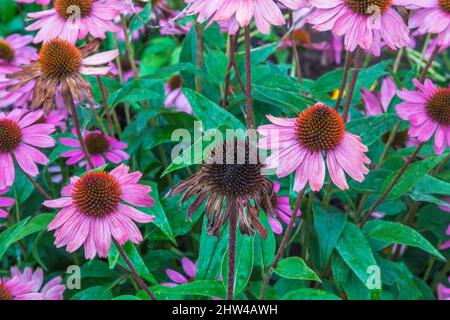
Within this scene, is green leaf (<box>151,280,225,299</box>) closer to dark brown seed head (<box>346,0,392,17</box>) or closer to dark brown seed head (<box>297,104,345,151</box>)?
dark brown seed head (<box>297,104,345,151</box>)

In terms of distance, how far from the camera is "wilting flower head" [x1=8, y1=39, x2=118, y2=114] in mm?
1141

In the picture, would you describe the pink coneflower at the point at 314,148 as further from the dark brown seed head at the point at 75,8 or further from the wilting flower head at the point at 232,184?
the dark brown seed head at the point at 75,8

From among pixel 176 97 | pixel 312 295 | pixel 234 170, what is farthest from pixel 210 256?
pixel 176 97

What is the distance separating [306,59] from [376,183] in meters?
1.63

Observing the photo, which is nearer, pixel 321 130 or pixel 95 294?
pixel 321 130

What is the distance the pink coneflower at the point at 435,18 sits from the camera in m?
1.16

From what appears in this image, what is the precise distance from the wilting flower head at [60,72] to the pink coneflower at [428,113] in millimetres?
595

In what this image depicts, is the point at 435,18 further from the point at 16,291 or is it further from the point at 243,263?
the point at 16,291

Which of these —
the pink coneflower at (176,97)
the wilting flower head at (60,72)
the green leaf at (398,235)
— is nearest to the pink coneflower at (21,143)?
the wilting flower head at (60,72)

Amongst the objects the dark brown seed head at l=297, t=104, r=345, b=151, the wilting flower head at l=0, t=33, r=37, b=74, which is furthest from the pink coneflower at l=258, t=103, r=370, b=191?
the wilting flower head at l=0, t=33, r=37, b=74

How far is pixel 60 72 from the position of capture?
1.17 metres

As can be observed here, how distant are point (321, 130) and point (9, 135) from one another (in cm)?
64

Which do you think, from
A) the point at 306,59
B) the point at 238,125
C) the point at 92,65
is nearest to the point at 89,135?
the point at 92,65
